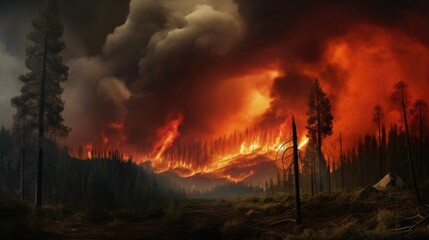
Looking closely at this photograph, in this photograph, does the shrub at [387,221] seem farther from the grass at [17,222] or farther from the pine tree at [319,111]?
the pine tree at [319,111]

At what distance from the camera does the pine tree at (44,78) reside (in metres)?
32.9

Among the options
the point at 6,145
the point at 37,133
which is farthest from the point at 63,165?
the point at 37,133

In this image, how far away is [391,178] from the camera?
39.5m

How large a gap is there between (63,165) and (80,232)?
132568mm

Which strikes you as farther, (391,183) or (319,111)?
(319,111)

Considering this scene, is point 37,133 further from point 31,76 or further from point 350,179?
point 350,179

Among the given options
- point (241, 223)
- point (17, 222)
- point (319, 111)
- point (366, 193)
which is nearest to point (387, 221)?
point (241, 223)

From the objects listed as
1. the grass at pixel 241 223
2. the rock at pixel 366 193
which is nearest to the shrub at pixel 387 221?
the grass at pixel 241 223

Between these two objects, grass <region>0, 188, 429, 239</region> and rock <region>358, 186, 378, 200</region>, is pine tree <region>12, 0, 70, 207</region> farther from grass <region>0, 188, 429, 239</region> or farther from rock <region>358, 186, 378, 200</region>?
rock <region>358, 186, 378, 200</region>

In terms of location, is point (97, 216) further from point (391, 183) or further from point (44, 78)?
point (391, 183)

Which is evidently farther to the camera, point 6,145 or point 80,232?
point 6,145

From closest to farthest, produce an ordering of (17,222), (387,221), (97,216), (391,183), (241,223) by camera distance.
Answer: (17,222), (387,221), (241,223), (97,216), (391,183)

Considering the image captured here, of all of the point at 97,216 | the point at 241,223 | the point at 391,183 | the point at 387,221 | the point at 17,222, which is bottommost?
the point at 241,223

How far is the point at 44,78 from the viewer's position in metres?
33.1
